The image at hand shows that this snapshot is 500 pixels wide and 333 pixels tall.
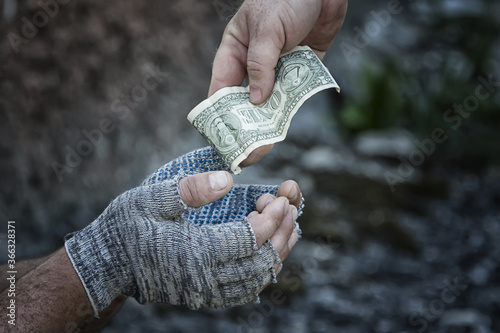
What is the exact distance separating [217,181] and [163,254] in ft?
1.11

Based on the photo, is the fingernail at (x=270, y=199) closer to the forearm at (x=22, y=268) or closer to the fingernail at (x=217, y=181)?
the fingernail at (x=217, y=181)

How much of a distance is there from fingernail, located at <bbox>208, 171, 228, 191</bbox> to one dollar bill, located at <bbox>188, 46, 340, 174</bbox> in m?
0.47

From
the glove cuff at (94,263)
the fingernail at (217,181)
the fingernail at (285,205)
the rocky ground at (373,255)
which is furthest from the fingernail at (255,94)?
the rocky ground at (373,255)

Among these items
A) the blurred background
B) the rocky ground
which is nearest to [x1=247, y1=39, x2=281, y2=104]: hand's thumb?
the blurred background

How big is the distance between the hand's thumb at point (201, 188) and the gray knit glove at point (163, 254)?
31 millimetres

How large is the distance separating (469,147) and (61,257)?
18.5ft

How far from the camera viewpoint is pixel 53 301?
1896 millimetres

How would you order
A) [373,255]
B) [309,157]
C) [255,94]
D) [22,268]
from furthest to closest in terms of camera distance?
[309,157]
[373,255]
[255,94]
[22,268]

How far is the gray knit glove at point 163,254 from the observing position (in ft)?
6.08

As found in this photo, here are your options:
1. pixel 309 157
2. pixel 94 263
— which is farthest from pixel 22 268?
pixel 309 157

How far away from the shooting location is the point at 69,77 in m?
4.80

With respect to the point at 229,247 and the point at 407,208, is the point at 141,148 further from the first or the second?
the point at 229,247

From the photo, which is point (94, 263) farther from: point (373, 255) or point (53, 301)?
point (373, 255)

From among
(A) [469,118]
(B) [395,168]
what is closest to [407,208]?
(B) [395,168]
